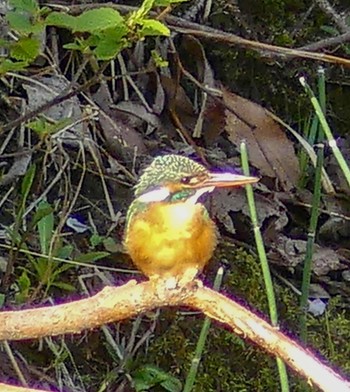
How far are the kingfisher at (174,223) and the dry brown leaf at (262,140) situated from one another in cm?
166

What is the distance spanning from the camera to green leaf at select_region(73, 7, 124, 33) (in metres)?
2.10

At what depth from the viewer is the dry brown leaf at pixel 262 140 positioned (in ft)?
11.1

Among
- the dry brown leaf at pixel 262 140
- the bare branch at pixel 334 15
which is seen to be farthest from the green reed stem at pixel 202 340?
the bare branch at pixel 334 15

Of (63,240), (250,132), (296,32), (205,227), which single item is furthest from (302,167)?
(205,227)

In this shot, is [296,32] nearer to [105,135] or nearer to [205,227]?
[105,135]

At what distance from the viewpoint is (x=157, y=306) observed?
1.78 m

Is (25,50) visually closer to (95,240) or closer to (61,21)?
(61,21)

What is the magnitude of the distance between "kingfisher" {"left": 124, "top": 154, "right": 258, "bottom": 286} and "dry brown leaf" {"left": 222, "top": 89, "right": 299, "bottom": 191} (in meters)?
1.66

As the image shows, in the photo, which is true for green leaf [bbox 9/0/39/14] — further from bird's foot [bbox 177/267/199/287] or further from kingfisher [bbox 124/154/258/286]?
bird's foot [bbox 177/267/199/287]

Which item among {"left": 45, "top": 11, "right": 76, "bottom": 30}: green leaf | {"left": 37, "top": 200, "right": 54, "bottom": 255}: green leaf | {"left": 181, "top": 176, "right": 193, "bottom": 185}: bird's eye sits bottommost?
{"left": 37, "top": 200, "right": 54, "bottom": 255}: green leaf

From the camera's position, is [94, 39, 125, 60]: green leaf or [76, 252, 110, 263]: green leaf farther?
[76, 252, 110, 263]: green leaf

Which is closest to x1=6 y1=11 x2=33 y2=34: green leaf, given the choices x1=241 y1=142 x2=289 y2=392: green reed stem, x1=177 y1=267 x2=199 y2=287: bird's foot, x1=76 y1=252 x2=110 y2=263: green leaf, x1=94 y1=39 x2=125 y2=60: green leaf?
x1=94 y1=39 x2=125 y2=60: green leaf

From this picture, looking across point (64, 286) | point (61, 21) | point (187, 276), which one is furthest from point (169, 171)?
point (64, 286)

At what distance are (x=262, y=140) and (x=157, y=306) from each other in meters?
1.68
